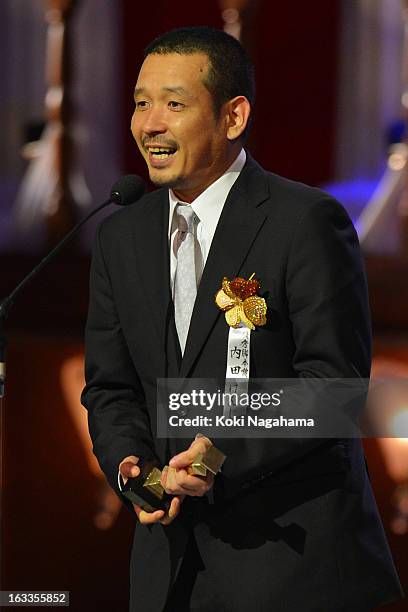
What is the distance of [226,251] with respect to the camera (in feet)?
5.86

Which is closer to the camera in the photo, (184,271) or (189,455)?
(189,455)

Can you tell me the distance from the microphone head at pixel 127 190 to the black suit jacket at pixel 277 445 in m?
0.13

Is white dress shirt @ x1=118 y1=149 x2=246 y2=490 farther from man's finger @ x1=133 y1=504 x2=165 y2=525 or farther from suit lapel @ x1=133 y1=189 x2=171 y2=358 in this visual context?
man's finger @ x1=133 y1=504 x2=165 y2=525

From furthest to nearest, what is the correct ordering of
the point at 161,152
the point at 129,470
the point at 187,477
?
the point at 161,152 < the point at 129,470 < the point at 187,477

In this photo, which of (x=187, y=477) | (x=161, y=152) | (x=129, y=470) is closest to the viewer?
(x=187, y=477)

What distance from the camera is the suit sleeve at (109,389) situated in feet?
5.87

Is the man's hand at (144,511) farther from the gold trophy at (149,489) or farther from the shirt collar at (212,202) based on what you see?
the shirt collar at (212,202)

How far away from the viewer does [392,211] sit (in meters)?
3.12

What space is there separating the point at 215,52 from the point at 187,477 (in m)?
0.67

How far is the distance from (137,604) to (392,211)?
5.32 ft

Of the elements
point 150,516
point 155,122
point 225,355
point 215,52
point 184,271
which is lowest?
point 150,516

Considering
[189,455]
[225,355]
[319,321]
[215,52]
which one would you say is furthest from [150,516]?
[215,52]

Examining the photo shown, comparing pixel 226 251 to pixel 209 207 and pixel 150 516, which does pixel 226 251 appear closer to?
pixel 209 207

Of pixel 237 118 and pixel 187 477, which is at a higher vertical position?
pixel 237 118
